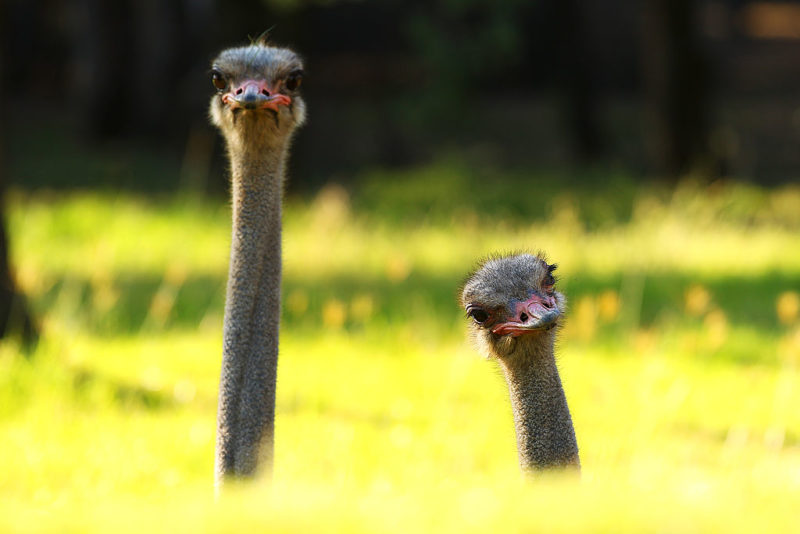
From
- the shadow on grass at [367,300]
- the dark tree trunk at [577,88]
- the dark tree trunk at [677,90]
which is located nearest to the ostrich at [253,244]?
the shadow on grass at [367,300]

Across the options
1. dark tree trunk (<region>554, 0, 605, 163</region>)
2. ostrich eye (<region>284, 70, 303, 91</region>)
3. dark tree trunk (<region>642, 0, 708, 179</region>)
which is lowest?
ostrich eye (<region>284, 70, 303, 91</region>)

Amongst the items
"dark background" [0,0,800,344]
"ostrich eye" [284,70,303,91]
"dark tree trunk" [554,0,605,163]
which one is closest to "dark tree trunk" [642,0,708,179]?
"dark background" [0,0,800,344]

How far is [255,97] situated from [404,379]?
120 inches

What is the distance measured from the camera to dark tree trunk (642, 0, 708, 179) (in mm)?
11461

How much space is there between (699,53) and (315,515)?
1090cm

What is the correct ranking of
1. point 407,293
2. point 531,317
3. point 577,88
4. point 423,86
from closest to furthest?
point 531,317 → point 407,293 → point 577,88 → point 423,86

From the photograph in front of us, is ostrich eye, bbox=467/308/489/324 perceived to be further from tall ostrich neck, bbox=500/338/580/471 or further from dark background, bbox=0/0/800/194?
dark background, bbox=0/0/800/194

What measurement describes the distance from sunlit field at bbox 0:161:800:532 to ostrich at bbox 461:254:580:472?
148mm

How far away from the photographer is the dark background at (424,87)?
38.7ft

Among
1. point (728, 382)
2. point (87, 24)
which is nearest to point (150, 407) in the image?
point (728, 382)

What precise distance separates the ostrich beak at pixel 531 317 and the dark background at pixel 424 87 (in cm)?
734

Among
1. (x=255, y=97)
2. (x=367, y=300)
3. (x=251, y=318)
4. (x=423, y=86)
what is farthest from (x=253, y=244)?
(x=423, y=86)

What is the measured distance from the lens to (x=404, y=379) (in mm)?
5512

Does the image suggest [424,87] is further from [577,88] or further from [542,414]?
[542,414]
